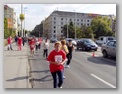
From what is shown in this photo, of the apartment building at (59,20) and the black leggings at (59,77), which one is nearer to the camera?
the black leggings at (59,77)

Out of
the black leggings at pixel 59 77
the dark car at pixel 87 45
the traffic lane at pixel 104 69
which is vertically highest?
the dark car at pixel 87 45

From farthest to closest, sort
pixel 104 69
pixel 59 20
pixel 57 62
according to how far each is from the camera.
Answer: pixel 104 69 < pixel 59 20 < pixel 57 62

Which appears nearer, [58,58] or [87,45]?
[58,58]

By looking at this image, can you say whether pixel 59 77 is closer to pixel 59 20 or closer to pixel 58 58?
pixel 58 58

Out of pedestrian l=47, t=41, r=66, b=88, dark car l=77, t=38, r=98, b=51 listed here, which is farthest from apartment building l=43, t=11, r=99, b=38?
dark car l=77, t=38, r=98, b=51

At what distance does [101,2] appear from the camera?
16.2ft

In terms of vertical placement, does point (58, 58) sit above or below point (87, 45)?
above

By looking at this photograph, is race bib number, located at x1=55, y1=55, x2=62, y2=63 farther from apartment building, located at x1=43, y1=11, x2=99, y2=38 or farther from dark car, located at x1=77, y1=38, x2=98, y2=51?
dark car, located at x1=77, y1=38, x2=98, y2=51

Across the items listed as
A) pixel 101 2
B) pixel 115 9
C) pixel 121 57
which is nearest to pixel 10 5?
pixel 101 2

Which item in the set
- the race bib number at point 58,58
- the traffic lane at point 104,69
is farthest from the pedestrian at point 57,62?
the traffic lane at point 104,69

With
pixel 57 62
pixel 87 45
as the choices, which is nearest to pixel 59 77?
pixel 57 62

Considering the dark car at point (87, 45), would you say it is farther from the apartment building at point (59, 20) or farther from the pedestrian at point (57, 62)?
the pedestrian at point (57, 62)

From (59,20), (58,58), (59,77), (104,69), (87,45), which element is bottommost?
(104,69)

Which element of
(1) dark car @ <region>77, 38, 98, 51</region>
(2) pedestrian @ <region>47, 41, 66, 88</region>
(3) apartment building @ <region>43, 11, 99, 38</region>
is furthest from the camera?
(1) dark car @ <region>77, 38, 98, 51</region>
